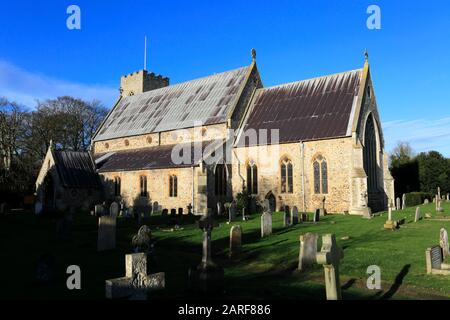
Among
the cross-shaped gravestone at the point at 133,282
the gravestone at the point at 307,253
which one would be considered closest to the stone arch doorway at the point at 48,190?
the gravestone at the point at 307,253

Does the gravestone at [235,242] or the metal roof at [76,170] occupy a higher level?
the metal roof at [76,170]

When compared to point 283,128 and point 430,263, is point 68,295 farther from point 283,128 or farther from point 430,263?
point 283,128

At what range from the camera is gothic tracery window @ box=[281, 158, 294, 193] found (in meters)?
25.4

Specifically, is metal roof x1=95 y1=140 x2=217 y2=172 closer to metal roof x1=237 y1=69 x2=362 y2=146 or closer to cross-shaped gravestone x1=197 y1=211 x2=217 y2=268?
metal roof x1=237 y1=69 x2=362 y2=146

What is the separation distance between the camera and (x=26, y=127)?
43.8 metres

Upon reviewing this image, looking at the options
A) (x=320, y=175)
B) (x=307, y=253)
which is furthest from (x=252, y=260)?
(x=320, y=175)

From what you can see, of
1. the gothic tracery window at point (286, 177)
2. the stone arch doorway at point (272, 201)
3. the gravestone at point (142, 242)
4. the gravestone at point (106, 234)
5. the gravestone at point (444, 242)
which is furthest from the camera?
the stone arch doorway at point (272, 201)

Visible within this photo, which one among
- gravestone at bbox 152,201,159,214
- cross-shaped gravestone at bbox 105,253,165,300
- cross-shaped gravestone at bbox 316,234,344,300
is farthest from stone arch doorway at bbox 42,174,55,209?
cross-shaped gravestone at bbox 316,234,344,300

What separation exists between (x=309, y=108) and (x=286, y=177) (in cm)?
508

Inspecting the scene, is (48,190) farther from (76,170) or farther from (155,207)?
(155,207)

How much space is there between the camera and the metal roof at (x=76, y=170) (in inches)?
1199

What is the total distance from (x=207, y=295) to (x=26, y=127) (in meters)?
42.6

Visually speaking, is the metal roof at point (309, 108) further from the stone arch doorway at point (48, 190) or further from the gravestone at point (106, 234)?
the stone arch doorway at point (48, 190)

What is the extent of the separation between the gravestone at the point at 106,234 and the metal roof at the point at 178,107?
1617cm
